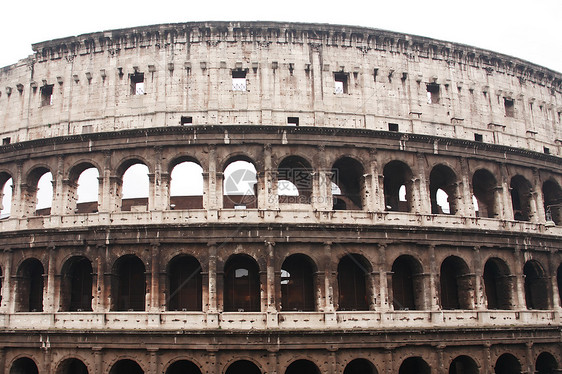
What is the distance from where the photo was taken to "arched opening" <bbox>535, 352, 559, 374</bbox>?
2217 cm

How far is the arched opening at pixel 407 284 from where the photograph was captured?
21230 mm

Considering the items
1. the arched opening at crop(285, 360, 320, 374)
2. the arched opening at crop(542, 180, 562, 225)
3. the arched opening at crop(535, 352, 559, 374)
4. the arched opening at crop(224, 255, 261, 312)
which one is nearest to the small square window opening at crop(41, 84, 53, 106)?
the arched opening at crop(224, 255, 261, 312)

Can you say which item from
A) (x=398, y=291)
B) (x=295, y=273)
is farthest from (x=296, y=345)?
(x=398, y=291)

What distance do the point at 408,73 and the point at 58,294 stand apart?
673 inches

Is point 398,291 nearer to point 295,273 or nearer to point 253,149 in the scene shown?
point 295,273

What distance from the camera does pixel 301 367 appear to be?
20.6 m

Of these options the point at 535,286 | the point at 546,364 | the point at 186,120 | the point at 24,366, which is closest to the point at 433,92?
the point at 535,286

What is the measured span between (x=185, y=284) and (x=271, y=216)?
4.33m

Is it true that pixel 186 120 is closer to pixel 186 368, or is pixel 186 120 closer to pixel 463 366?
pixel 186 368

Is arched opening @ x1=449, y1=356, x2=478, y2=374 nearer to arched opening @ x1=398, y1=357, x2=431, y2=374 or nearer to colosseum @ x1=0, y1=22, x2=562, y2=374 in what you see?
colosseum @ x1=0, y1=22, x2=562, y2=374

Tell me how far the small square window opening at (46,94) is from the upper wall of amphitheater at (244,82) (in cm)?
5

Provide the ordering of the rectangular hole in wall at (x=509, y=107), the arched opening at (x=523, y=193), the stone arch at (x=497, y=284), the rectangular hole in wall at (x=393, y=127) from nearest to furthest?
the stone arch at (x=497, y=284)
the rectangular hole in wall at (x=393, y=127)
the arched opening at (x=523, y=193)
the rectangular hole in wall at (x=509, y=107)

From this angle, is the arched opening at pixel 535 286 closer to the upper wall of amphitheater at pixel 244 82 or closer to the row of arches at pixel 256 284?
the row of arches at pixel 256 284

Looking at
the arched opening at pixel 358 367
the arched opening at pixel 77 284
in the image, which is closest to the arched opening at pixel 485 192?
the arched opening at pixel 358 367
